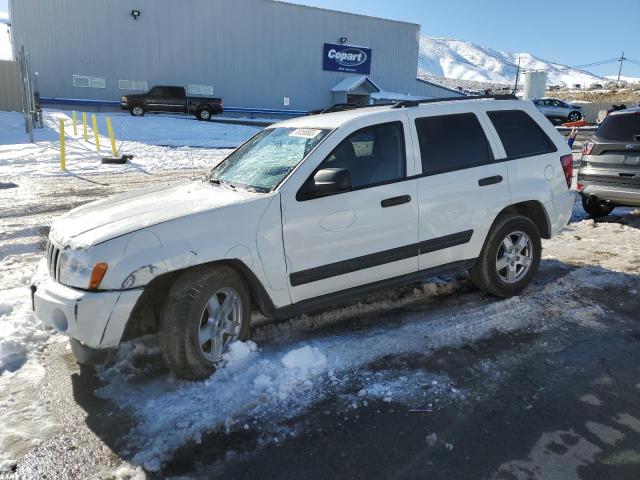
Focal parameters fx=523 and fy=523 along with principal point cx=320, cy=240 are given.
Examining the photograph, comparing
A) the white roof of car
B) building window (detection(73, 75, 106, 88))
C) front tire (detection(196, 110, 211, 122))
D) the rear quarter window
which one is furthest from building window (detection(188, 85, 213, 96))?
the white roof of car

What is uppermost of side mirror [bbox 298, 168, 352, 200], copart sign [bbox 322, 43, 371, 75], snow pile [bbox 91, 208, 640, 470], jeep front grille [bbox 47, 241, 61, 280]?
copart sign [bbox 322, 43, 371, 75]

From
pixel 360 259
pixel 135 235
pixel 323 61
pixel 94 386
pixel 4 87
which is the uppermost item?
pixel 323 61

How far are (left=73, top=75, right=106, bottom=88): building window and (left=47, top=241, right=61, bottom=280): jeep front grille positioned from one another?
3239 cm

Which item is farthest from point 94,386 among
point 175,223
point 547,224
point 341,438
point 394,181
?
point 547,224

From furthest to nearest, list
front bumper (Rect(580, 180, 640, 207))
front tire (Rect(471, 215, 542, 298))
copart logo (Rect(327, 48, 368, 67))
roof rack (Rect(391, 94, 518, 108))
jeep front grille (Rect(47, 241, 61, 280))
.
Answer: copart logo (Rect(327, 48, 368, 67)), front bumper (Rect(580, 180, 640, 207)), front tire (Rect(471, 215, 542, 298)), roof rack (Rect(391, 94, 518, 108)), jeep front grille (Rect(47, 241, 61, 280))

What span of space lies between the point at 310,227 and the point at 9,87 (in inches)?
1127

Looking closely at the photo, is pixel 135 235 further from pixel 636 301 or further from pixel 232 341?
pixel 636 301

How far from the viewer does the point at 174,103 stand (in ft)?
105

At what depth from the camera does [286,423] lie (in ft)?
10.0

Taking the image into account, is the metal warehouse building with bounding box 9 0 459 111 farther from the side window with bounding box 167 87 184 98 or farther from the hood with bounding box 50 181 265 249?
the hood with bounding box 50 181 265 249

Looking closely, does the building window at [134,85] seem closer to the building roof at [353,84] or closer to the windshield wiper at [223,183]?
the building roof at [353,84]

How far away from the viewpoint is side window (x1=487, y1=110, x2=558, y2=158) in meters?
4.91

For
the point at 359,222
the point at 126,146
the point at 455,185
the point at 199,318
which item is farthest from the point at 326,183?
the point at 126,146

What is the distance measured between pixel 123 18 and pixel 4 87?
933 centimetres
